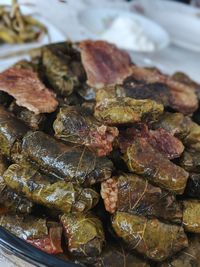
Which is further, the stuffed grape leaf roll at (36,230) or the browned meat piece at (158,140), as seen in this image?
the browned meat piece at (158,140)

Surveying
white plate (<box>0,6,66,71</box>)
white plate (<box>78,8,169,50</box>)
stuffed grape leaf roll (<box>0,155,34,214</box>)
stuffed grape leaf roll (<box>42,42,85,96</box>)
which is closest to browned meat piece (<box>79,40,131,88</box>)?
stuffed grape leaf roll (<box>42,42,85,96</box>)

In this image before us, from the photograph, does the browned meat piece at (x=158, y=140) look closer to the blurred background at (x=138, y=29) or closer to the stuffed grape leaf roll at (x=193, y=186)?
the stuffed grape leaf roll at (x=193, y=186)

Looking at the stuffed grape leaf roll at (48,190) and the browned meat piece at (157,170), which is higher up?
the browned meat piece at (157,170)

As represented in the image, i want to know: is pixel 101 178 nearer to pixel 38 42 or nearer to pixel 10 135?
pixel 10 135

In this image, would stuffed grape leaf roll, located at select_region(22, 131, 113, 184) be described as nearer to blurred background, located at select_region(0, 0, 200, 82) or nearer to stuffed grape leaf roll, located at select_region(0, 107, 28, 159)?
stuffed grape leaf roll, located at select_region(0, 107, 28, 159)

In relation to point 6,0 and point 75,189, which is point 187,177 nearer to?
point 75,189

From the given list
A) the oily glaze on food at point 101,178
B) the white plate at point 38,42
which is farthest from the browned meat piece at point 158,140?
the white plate at point 38,42

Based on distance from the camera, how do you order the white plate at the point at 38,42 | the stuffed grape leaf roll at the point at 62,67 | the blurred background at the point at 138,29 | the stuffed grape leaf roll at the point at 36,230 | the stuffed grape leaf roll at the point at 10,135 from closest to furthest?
the stuffed grape leaf roll at the point at 36,230
the stuffed grape leaf roll at the point at 10,135
the stuffed grape leaf roll at the point at 62,67
the white plate at the point at 38,42
the blurred background at the point at 138,29
